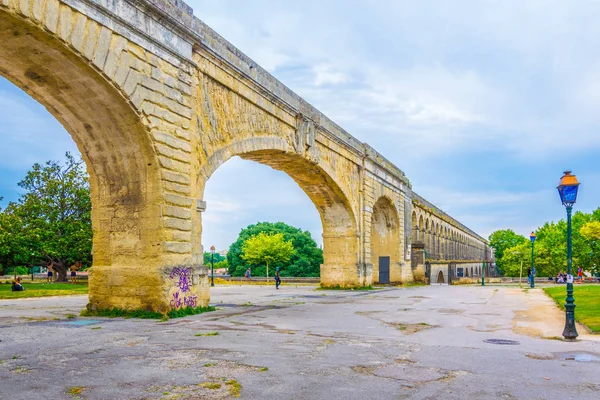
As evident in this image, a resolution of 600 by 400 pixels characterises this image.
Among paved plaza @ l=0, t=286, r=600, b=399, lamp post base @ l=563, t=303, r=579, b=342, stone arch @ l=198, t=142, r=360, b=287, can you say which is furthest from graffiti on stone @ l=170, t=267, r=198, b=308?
stone arch @ l=198, t=142, r=360, b=287

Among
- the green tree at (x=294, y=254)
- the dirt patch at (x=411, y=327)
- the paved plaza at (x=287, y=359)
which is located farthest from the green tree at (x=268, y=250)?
the dirt patch at (x=411, y=327)

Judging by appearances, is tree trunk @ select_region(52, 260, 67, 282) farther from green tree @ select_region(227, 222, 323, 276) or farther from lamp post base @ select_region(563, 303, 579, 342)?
lamp post base @ select_region(563, 303, 579, 342)

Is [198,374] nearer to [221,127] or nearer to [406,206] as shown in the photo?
[221,127]

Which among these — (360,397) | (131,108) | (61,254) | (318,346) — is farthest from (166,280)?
(61,254)

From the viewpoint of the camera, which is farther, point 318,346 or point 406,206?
point 406,206

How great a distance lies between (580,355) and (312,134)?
541 inches

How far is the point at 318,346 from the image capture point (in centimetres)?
788

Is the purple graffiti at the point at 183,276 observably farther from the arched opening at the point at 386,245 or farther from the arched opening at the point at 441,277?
the arched opening at the point at 441,277

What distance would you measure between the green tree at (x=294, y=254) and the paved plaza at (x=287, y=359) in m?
47.5

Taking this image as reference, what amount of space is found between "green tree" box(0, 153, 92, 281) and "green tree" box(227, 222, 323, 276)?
A: 85.5ft

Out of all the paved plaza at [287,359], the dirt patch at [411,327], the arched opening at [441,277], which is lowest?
the arched opening at [441,277]

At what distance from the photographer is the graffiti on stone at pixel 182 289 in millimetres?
11070

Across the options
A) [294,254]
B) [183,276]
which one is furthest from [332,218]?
[294,254]

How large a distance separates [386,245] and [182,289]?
22106 millimetres
